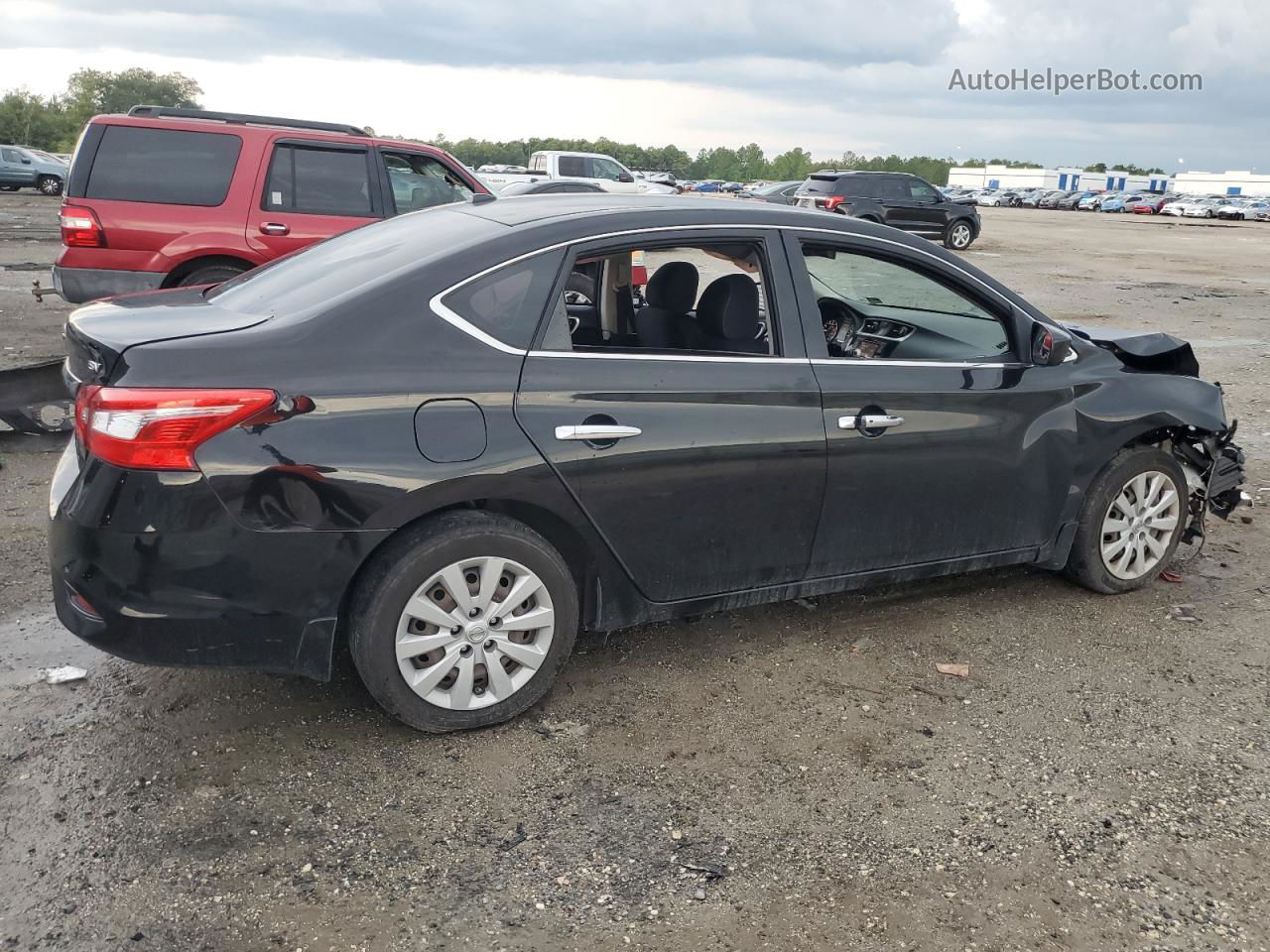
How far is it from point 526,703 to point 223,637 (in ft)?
3.25

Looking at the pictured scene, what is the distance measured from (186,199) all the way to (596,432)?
6253 mm

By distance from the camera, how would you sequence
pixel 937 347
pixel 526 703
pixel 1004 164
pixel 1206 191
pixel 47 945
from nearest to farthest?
pixel 47 945 < pixel 526 703 < pixel 937 347 < pixel 1206 191 < pixel 1004 164

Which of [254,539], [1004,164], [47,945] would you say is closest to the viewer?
[47,945]

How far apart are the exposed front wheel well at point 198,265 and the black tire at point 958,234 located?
21.7 m

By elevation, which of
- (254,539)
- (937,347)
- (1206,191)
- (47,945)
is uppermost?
(1206,191)

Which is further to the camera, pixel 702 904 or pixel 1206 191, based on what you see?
pixel 1206 191

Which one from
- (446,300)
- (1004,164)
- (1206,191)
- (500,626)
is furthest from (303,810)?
(1004,164)

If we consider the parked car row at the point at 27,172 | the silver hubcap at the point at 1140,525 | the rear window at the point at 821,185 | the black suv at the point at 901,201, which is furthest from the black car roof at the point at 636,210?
the parked car row at the point at 27,172

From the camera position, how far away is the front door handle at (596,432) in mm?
3377

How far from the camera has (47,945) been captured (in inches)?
99.0

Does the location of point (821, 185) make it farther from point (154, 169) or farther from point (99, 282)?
point (99, 282)

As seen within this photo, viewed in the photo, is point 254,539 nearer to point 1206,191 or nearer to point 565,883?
point 565,883

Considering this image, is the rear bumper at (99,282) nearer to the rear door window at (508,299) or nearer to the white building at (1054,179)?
the rear door window at (508,299)

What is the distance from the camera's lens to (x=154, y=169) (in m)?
8.31
